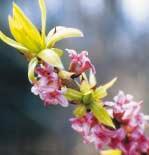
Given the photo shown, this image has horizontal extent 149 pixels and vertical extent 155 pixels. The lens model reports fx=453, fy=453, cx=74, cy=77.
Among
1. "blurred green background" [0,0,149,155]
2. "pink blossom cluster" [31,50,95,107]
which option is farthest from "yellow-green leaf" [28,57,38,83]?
"blurred green background" [0,0,149,155]

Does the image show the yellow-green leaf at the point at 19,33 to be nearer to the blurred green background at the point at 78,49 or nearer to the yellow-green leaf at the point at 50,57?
the yellow-green leaf at the point at 50,57

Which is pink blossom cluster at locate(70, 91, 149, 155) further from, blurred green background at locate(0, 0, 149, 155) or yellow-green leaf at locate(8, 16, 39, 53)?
blurred green background at locate(0, 0, 149, 155)

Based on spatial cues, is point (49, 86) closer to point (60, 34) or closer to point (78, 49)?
point (60, 34)

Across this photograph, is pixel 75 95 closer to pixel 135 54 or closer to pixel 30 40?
pixel 30 40

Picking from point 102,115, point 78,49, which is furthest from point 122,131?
point 78,49

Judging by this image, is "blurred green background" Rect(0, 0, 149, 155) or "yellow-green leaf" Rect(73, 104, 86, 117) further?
"blurred green background" Rect(0, 0, 149, 155)

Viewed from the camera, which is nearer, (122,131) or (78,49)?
(122,131)
